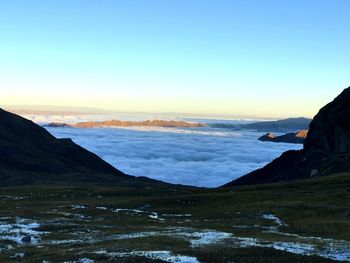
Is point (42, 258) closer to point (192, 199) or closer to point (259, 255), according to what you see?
point (259, 255)

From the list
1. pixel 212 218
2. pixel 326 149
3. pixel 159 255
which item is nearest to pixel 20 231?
pixel 212 218

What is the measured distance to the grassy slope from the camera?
33688mm

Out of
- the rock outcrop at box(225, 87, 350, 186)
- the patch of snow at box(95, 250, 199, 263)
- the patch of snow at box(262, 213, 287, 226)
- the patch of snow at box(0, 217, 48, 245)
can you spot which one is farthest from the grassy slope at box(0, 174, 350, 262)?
the rock outcrop at box(225, 87, 350, 186)

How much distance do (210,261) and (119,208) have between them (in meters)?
47.3

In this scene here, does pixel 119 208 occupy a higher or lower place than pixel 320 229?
lower

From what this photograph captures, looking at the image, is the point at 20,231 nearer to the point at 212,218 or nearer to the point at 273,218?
the point at 212,218

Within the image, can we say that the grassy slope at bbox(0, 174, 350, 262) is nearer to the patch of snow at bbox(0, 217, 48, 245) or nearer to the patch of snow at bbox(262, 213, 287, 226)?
the patch of snow at bbox(262, 213, 287, 226)

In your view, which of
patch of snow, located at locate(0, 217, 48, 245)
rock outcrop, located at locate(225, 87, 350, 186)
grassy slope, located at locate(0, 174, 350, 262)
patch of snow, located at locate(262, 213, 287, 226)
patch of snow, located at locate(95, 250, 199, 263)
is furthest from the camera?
rock outcrop, located at locate(225, 87, 350, 186)

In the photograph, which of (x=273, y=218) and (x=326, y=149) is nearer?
(x=273, y=218)

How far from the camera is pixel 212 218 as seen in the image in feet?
205

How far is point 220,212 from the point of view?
6694cm

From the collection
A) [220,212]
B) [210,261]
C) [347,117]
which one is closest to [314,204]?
[220,212]

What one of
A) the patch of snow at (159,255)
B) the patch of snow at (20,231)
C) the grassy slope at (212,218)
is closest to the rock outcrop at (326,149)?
the grassy slope at (212,218)

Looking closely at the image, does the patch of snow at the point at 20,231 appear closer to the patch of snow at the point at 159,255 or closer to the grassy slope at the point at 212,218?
the grassy slope at the point at 212,218
